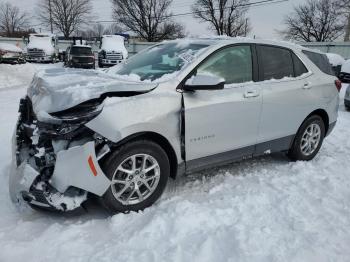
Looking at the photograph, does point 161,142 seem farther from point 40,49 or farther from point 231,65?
point 40,49

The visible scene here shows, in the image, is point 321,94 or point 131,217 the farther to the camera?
point 321,94

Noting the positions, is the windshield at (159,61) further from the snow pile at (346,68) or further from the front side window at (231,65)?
the snow pile at (346,68)

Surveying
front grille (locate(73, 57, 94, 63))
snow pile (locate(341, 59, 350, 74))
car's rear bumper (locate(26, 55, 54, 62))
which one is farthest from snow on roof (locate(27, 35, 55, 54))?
snow pile (locate(341, 59, 350, 74))

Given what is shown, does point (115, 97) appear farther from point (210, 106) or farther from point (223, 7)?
point (223, 7)

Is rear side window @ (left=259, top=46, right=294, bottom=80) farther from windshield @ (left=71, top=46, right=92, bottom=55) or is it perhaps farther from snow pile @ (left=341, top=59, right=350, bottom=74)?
windshield @ (left=71, top=46, right=92, bottom=55)

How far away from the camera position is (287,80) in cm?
436

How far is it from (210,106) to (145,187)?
105 cm

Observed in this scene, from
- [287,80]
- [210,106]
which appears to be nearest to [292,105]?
[287,80]

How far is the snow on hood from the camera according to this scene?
24.7 m

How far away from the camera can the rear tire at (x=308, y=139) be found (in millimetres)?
4703

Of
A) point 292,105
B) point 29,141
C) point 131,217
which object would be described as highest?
point 292,105

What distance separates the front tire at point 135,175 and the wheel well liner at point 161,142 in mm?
47

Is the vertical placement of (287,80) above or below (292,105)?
above

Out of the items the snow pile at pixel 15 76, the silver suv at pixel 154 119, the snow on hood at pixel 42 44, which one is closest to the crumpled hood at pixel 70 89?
the silver suv at pixel 154 119
